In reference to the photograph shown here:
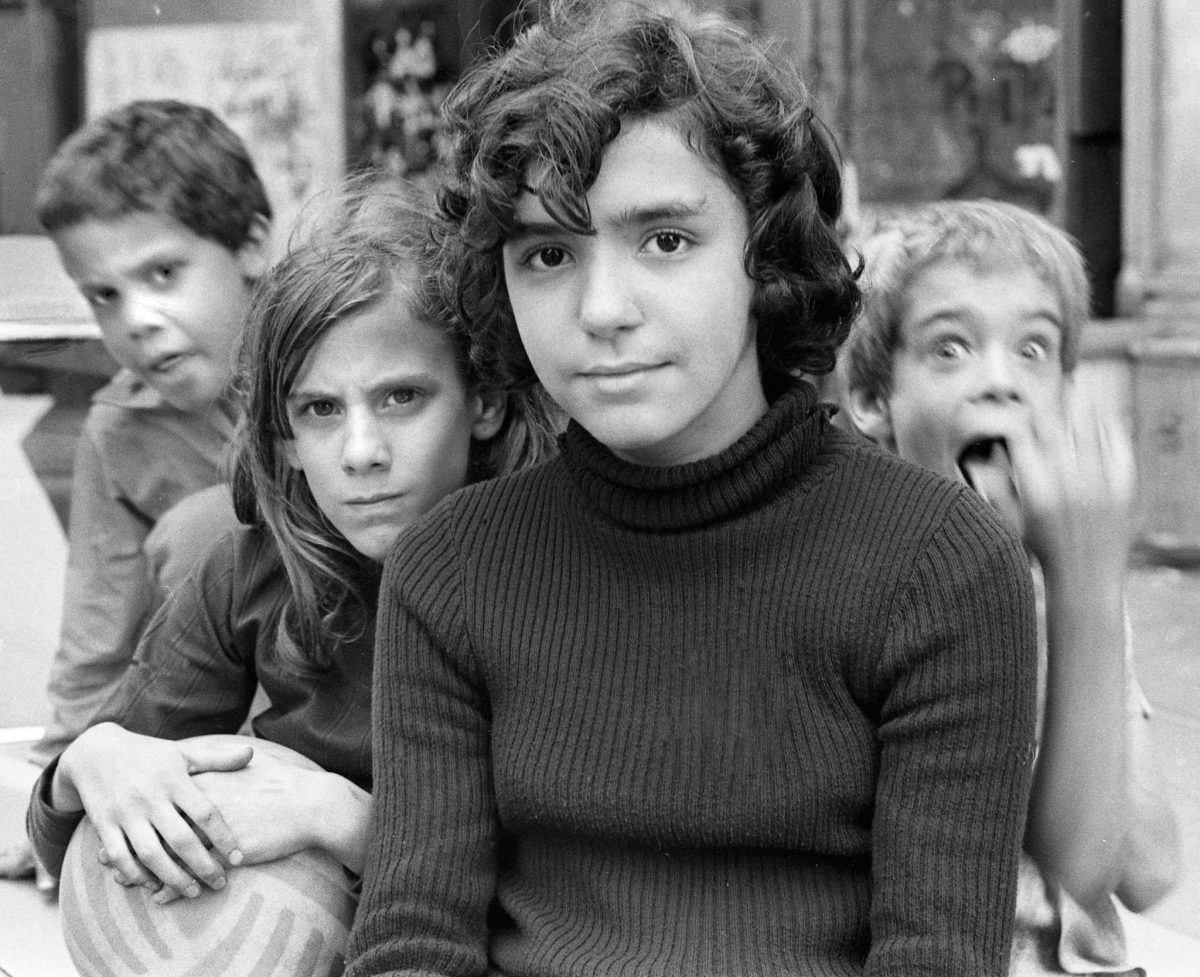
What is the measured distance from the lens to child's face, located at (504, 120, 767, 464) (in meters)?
1.71

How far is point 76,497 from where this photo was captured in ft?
10.0

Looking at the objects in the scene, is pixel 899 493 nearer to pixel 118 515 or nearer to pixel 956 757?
pixel 956 757

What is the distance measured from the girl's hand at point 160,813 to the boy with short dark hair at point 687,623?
7.2 inches

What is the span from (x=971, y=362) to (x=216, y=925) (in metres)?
1.04

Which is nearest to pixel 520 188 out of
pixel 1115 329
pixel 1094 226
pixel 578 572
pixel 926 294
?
pixel 578 572

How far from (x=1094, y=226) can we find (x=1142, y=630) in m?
2.10

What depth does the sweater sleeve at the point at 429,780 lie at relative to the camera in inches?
72.1

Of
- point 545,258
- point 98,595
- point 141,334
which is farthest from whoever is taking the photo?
point 98,595

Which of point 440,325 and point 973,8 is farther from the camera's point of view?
point 973,8

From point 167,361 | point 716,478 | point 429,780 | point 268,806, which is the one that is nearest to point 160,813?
point 268,806

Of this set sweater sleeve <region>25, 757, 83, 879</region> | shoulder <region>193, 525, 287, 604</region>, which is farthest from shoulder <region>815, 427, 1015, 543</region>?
sweater sleeve <region>25, 757, 83, 879</region>

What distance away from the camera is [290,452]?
2.24 meters

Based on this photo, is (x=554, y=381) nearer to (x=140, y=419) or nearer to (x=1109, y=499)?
(x=1109, y=499)

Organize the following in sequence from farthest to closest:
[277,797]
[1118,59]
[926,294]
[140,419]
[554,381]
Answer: [1118,59]
[140,419]
[926,294]
[277,797]
[554,381]
